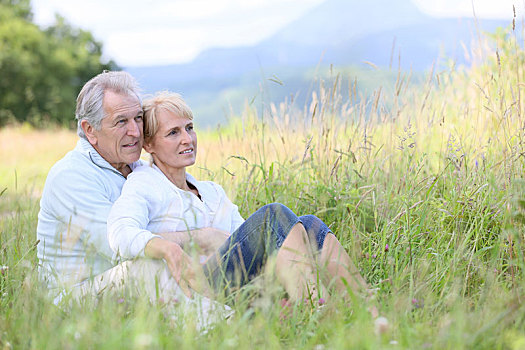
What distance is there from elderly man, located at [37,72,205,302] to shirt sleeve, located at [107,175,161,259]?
0.14 metres

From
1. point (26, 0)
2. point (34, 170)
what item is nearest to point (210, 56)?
point (26, 0)

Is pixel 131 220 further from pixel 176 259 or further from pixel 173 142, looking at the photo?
pixel 173 142

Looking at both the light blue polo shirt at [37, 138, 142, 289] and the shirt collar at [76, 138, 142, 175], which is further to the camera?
the shirt collar at [76, 138, 142, 175]

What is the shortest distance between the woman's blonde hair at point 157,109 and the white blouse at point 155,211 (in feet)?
0.65

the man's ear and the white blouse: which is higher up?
the man's ear

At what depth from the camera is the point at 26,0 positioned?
94.6 ft

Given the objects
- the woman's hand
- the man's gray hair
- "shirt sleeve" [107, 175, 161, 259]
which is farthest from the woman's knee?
the man's gray hair

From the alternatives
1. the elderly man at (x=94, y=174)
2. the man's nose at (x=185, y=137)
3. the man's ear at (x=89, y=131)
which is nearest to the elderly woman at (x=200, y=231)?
the man's nose at (x=185, y=137)

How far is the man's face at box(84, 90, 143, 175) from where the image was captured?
9.39ft

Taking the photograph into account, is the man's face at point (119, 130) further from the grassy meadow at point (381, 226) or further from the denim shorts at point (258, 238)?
the denim shorts at point (258, 238)

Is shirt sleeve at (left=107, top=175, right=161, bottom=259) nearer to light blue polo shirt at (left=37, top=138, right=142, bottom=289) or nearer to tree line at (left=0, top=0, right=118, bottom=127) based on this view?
light blue polo shirt at (left=37, top=138, right=142, bottom=289)

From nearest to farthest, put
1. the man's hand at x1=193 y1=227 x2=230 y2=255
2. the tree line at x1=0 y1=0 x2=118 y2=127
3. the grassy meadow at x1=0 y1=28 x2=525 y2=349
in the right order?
the grassy meadow at x1=0 y1=28 x2=525 y2=349 < the man's hand at x1=193 y1=227 x2=230 y2=255 < the tree line at x1=0 y1=0 x2=118 y2=127

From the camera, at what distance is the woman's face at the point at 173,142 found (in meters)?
2.89

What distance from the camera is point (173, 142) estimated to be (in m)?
2.89
